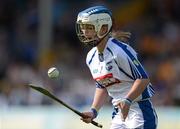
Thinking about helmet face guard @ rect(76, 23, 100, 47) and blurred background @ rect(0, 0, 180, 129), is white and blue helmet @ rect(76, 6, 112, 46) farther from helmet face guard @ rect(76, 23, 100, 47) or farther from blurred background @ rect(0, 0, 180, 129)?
blurred background @ rect(0, 0, 180, 129)

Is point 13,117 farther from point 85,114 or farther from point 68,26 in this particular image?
point 85,114

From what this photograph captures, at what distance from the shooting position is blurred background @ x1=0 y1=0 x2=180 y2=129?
1290cm

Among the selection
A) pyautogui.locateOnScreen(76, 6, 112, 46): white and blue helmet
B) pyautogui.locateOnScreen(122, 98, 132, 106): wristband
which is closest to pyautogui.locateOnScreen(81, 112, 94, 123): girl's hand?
pyautogui.locateOnScreen(122, 98, 132, 106): wristband

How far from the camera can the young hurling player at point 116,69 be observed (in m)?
7.46

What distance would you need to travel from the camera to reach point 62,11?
55.1 ft

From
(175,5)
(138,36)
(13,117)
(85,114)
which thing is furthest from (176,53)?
(85,114)

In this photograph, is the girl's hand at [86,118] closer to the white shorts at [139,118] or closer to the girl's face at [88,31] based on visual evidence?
the white shorts at [139,118]

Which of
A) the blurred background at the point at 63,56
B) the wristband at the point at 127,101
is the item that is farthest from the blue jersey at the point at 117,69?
the blurred background at the point at 63,56

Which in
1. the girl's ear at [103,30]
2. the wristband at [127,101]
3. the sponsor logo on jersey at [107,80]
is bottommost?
the wristband at [127,101]

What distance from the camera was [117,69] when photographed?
7527mm

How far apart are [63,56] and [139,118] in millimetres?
8080

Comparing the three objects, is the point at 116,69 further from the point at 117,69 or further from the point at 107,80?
the point at 107,80

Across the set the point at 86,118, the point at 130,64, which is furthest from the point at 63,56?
the point at 130,64

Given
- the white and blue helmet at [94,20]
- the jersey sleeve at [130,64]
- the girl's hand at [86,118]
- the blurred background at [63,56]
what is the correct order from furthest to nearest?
the blurred background at [63,56]
the girl's hand at [86,118]
the white and blue helmet at [94,20]
the jersey sleeve at [130,64]
